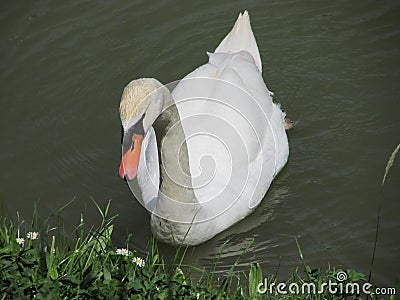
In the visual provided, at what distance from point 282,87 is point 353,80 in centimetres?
63

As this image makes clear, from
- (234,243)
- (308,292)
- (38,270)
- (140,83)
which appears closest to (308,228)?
(234,243)

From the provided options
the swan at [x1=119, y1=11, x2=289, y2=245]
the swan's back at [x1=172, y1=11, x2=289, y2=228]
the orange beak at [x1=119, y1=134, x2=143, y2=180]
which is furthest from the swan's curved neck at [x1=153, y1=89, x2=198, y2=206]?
the orange beak at [x1=119, y1=134, x2=143, y2=180]

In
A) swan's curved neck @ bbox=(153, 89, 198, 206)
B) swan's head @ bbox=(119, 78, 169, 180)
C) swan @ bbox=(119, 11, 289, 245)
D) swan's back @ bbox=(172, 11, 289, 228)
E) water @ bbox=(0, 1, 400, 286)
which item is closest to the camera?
swan's head @ bbox=(119, 78, 169, 180)

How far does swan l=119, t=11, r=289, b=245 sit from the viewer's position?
5004 millimetres

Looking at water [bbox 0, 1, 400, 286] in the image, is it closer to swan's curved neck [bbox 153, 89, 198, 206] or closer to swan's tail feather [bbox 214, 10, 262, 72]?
swan's curved neck [bbox 153, 89, 198, 206]

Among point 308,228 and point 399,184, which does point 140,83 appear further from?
point 399,184

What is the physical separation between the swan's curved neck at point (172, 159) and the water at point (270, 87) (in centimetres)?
52

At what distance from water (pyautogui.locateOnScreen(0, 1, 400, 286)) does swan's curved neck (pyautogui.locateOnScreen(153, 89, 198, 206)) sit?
20.4 inches

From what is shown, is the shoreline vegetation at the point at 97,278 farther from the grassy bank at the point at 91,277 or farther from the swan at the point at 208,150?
the swan at the point at 208,150

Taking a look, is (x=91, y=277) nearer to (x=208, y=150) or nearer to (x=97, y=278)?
(x=97, y=278)

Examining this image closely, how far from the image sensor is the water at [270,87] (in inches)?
219

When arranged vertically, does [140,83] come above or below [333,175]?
above

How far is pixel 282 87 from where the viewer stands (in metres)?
7.08

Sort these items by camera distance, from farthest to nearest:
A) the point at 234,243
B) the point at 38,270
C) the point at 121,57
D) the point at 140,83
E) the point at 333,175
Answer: the point at 121,57, the point at 333,175, the point at 234,243, the point at 140,83, the point at 38,270
